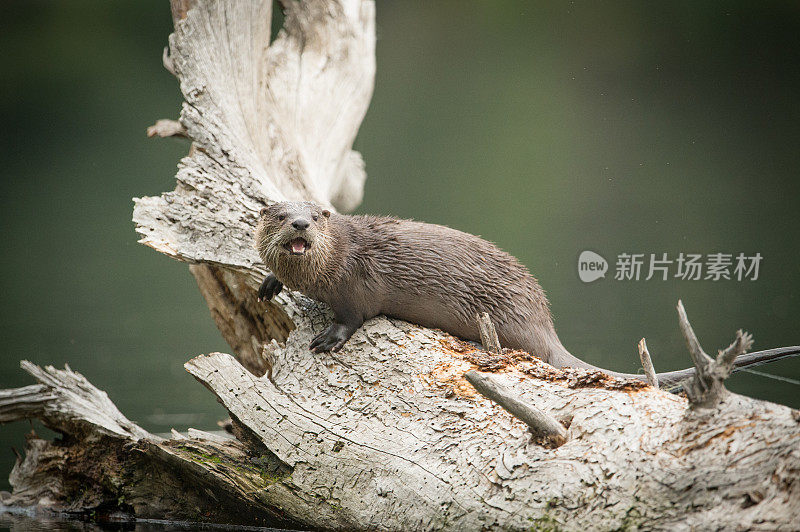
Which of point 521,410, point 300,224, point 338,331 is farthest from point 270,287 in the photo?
point 521,410

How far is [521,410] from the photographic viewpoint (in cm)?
150

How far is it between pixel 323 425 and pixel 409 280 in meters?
0.60

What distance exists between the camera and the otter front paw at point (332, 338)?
220cm

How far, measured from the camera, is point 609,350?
3508 millimetres

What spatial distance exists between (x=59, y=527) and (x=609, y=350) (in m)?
2.59

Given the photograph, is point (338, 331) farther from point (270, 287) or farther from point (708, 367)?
point (708, 367)

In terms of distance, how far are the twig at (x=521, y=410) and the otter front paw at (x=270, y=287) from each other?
1066 mm

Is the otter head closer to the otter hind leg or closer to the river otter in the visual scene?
the river otter

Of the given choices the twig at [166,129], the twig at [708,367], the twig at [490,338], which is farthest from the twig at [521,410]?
the twig at [166,129]

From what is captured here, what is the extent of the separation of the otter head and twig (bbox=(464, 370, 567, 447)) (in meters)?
0.79

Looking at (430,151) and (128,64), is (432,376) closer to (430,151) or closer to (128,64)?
(430,151)

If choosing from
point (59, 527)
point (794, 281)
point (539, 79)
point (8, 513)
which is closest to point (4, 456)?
point (8, 513)

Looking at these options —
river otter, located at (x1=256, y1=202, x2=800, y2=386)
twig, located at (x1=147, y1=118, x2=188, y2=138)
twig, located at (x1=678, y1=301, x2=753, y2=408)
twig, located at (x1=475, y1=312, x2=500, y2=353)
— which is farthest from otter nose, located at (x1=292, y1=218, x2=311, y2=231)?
twig, located at (x1=147, y1=118, x2=188, y2=138)

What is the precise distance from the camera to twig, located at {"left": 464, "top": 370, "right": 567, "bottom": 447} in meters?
1.49
